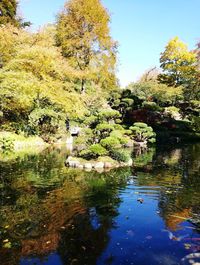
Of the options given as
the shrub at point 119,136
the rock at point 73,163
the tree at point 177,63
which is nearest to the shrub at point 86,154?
the rock at point 73,163

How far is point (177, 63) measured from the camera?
1403 inches

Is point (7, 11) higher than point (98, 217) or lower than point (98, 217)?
higher

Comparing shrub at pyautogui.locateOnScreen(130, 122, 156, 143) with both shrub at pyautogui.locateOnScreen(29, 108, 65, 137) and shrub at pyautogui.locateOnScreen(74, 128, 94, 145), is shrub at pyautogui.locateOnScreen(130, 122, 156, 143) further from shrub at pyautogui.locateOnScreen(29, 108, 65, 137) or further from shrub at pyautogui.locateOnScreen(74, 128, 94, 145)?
shrub at pyautogui.locateOnScreen(74, 128, 94, 145)

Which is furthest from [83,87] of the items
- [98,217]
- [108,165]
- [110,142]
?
[98,217]

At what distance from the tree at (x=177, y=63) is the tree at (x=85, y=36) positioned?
11391 mm

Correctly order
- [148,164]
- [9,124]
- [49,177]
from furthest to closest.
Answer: [9,124], [148,164], [49,177]

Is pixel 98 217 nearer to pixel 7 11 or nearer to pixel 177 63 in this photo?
pixel 7 11

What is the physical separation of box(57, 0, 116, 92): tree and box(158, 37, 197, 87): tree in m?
11.4

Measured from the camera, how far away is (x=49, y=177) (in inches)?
426

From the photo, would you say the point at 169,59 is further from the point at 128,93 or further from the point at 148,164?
the point at 148,164

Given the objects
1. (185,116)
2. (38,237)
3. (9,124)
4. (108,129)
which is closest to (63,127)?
(9,124)

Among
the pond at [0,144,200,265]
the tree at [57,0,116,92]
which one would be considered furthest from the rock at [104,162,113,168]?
the tree at [57,0,116,92]

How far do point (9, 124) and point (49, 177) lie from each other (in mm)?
11203

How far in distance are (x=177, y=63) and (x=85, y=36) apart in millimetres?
14656
